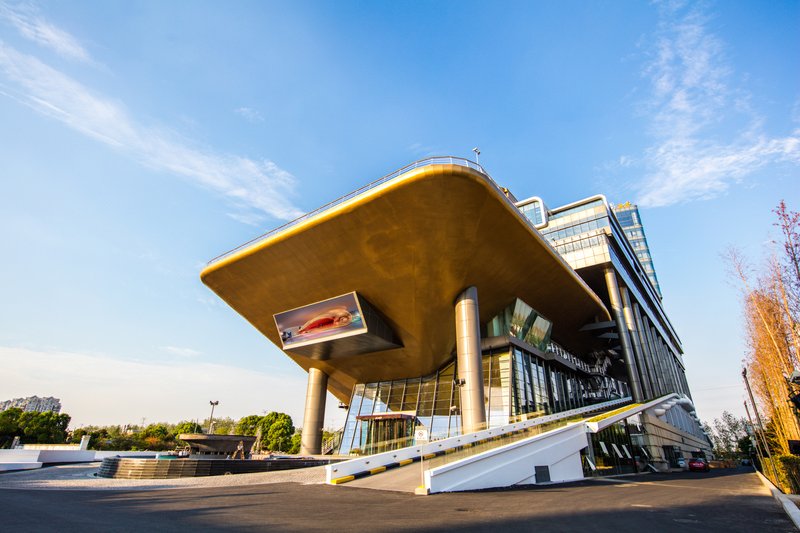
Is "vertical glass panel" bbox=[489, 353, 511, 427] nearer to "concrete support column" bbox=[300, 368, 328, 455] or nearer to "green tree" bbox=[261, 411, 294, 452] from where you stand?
"concrete support column" bbox=[300, 368, 328, 455]

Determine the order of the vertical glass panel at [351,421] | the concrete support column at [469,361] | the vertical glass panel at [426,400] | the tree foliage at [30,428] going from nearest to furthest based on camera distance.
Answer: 1. the concrete support column at [469,361]
2. the vertical glass panel at [426,400]
3. the vertical glass panel at [351,421]
4. the tree foliage at [30,428]

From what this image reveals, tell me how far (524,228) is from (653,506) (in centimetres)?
1645

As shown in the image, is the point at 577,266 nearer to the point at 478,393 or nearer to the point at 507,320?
the point at 507,320

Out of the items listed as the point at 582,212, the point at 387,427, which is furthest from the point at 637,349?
the point at 387,427

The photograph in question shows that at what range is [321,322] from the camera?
2861cm

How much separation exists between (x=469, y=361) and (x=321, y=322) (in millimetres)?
11600

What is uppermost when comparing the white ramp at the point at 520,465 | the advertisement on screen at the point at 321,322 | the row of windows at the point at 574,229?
the row of windows at the point at 574,229

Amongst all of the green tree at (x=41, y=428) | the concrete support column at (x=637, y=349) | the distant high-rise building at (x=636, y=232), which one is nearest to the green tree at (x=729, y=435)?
the distant high-rise building at (x=636, y=232)

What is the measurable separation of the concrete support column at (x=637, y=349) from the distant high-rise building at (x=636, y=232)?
61.5m

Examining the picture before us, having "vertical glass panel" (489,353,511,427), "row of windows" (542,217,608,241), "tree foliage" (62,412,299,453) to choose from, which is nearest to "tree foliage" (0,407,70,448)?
"tree foliage" (62,412,299,453)

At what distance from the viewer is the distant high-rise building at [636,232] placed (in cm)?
9950

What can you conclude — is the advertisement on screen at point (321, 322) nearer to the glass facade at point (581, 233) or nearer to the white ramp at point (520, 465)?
the white ramp at point (520, 465)

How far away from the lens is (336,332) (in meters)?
28.0

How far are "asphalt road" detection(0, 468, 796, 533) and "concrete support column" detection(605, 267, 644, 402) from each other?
3480cm
